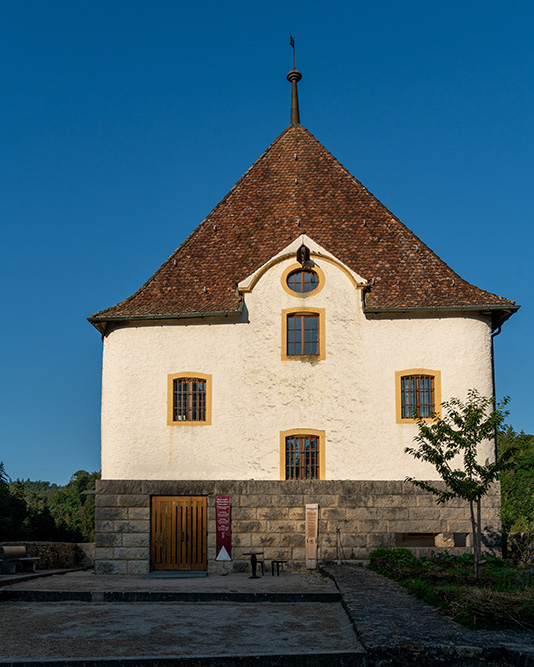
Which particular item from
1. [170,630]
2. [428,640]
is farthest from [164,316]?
[428,640]

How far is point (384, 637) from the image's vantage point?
7.99m

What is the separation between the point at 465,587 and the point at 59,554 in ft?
50.0

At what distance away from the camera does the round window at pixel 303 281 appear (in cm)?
2122

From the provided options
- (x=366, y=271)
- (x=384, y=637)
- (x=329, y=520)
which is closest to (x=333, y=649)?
(x=384, y=637)

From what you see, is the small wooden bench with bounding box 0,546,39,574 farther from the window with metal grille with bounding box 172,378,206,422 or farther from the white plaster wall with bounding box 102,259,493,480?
the window with metal grille with bounding box 172,378,206,422

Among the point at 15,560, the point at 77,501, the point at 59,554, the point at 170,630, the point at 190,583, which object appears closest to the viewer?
the point at 170,630

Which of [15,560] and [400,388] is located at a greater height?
[400,388]

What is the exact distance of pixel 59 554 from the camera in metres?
22.4

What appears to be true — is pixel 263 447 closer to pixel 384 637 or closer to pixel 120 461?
pixel 120 461

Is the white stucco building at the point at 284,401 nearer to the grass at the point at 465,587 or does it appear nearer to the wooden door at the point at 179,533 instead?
the wooden door at the point at 179,533

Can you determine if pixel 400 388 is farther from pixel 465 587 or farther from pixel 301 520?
pixel 465 587

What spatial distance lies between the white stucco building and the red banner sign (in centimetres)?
14

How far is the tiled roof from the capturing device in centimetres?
2105

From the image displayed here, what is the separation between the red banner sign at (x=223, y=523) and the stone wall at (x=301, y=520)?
0.15 m
